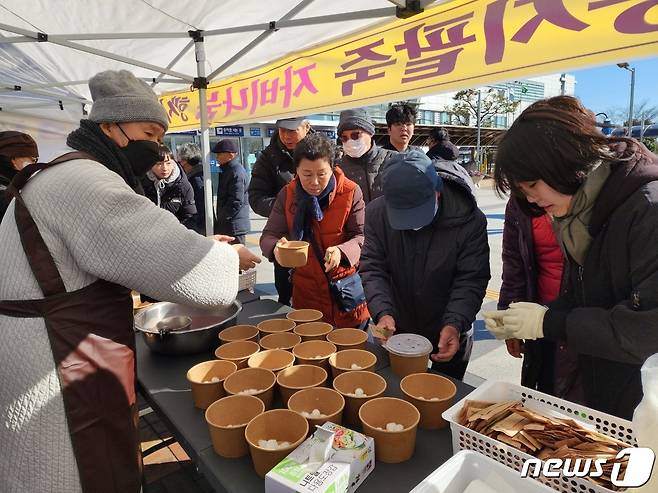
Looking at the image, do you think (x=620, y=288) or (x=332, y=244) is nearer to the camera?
(x=620, y=288)

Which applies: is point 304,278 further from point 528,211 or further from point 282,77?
point 282,77

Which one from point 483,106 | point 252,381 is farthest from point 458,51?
point 483,106

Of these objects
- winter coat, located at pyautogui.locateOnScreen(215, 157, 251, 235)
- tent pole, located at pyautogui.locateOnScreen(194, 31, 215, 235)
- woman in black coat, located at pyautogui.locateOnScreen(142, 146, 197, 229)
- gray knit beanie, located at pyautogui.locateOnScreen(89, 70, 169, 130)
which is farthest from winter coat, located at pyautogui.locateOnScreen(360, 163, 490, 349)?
winter coat, located at pyautogui.locateOnScreen(215, 157, 251, 235)

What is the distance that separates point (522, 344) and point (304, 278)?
1.15m

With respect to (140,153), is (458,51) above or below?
above

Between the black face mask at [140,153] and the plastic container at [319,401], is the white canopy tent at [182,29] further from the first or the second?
the plastic container at [319,401]

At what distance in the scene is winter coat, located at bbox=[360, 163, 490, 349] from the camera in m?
1.69

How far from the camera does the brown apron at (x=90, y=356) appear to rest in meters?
0.97

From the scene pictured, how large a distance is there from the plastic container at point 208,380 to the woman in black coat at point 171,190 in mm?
2488

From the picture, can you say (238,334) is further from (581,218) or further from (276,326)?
(581,218)

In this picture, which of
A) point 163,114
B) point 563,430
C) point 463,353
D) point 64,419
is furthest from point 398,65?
point 64,419

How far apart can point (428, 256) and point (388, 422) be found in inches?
31.9

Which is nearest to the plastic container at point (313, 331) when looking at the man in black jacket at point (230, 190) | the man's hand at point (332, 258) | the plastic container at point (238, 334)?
the plastic container at point (238, 334)

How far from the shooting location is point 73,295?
100cm
